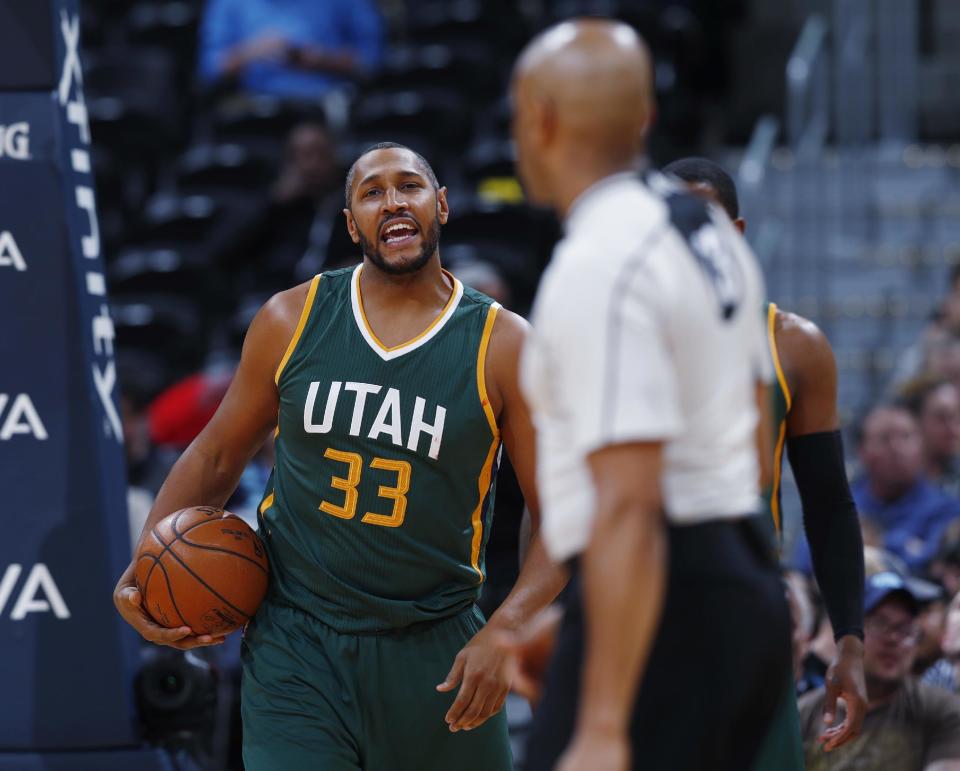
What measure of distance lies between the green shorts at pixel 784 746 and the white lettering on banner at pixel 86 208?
2274mm

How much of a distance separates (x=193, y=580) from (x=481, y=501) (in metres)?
0.76

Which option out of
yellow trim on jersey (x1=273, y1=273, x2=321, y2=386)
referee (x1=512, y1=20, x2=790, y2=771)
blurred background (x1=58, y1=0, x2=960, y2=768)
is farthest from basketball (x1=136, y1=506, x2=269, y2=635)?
blurred background (x1=58, y1=0, x2=960, y2=768)

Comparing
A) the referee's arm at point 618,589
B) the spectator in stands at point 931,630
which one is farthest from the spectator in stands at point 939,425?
the referee's arm at point 618,589

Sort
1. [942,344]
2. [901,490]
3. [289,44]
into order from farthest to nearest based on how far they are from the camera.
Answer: [289,44], [942,344], [901,490]

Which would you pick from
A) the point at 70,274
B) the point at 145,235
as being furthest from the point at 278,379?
the point at 145,235

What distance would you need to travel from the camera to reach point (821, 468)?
4438 millimetres

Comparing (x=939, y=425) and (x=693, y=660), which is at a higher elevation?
(x=693, y=660)

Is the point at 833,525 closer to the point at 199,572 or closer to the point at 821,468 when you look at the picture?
the point at 821,468

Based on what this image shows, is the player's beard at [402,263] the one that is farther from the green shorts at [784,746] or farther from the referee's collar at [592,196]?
the referee's collar at [592,196]

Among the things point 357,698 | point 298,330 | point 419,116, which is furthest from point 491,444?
point 419,116

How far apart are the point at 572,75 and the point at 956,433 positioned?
20.4 ft

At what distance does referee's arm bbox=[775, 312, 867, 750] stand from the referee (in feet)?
4.41

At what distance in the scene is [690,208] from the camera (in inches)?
118

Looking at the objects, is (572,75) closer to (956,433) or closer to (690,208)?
(690,208)
